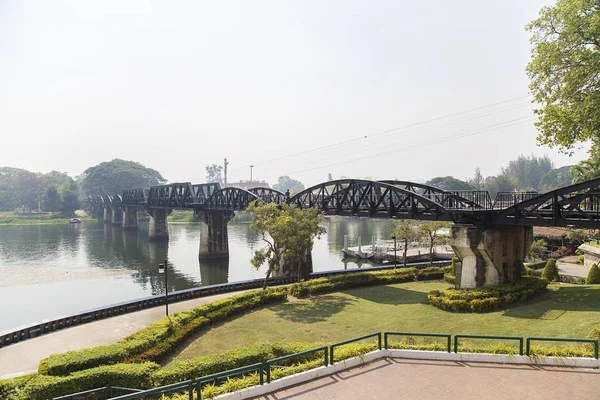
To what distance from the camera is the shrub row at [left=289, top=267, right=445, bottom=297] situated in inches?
1326

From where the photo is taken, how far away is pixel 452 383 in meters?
12.9

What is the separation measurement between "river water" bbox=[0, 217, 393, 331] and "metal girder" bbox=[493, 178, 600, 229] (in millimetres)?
27055

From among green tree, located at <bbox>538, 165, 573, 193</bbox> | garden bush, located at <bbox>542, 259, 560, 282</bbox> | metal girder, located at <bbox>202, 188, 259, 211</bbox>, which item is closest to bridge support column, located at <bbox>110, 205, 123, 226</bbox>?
metal girder, located at <bbox>202, 188, 259, 211</bbox>

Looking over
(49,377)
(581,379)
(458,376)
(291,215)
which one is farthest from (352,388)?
(291,215)

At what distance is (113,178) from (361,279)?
178 meters

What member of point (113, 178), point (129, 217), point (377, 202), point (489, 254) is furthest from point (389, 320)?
point (113, 178)

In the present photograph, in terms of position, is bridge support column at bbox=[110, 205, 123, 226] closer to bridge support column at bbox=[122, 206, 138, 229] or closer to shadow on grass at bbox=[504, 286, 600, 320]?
bridge support column at bbox=[122, 206, 138, 229]

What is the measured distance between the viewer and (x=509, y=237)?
29.5 m

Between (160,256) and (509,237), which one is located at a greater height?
(509,237)

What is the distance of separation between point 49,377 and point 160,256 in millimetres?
65670

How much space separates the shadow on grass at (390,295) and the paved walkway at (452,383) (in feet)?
51.7

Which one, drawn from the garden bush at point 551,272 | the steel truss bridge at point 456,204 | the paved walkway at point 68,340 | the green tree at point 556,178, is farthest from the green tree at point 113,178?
the green tree at point 556,178

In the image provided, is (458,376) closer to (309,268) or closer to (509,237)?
(509,237)

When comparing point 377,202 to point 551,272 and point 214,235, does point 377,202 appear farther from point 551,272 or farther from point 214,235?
point 214,235
